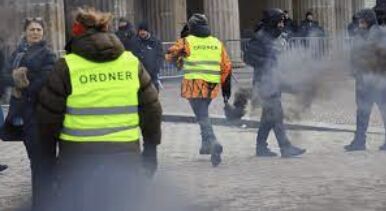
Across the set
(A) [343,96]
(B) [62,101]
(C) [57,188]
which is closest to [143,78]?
(B) [62,101]

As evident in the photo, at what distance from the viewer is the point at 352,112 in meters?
13.7

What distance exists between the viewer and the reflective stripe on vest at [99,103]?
4.83 m

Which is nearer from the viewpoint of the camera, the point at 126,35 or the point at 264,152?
the point at 264,152

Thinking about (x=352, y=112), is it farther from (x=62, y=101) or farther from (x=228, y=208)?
(x=62, y=101)

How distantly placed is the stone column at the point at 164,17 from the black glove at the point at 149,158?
21.5 m

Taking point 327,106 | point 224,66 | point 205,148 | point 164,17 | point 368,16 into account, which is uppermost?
point 164,17

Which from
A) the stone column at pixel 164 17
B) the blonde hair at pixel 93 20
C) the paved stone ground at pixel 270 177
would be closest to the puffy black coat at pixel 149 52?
the paved stone ground at pixel 270 177

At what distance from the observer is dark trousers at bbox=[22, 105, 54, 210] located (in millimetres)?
5377

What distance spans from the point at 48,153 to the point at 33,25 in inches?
86.3

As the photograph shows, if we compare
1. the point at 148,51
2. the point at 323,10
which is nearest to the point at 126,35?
the point at 148,51

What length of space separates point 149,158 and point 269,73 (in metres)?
5.39

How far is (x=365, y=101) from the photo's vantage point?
1064 centimetres

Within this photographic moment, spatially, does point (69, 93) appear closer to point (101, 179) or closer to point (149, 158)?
point (101, 179)

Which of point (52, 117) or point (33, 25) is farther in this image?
point (33, 25)
